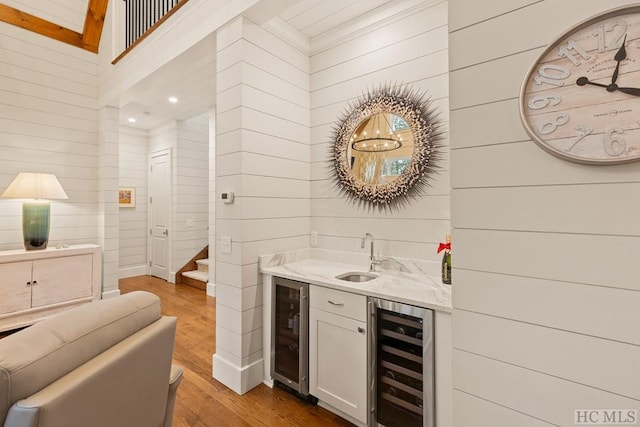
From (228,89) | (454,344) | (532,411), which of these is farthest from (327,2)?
(532,411)

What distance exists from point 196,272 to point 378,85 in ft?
14.9

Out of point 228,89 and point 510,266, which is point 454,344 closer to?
point 510,266

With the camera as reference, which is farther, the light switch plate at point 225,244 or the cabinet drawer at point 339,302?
the light switch plate at point 225,244

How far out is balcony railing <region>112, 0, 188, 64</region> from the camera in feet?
10.1

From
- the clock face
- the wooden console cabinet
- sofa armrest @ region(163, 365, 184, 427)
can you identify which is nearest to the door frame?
the wooden console cabinet

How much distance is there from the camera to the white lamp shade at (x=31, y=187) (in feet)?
10.8

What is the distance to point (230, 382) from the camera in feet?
7.52

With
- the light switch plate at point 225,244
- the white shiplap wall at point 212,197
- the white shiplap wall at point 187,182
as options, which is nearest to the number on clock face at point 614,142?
the light switch plate at point 225,244

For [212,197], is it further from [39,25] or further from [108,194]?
[39,25]

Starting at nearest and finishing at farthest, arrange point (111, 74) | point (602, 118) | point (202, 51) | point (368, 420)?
point (602, 118), point (368, 420), point (202, 51), point (111, 74)

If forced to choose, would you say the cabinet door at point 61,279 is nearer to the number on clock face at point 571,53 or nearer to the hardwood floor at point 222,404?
the hardwood floor at point 222,404

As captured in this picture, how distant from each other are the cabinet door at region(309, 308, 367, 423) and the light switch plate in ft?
2.69

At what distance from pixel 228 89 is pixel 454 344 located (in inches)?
90.6

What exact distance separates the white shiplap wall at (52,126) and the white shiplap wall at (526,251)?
192 inches
